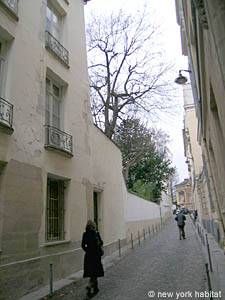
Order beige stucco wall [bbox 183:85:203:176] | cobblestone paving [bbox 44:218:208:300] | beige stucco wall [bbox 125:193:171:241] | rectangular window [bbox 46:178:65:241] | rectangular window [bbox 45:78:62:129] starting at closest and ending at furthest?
1. cobblestone paving [bbox 44:218:208:300]
2. rectangular window [bbox 46:178:65:241]
3. rectangular window [bbox 45:78:62:129]
4. beige stucco wall [bbox 125:193:171:241]
5. beige stucco wall [bbox 183:85:203:176]

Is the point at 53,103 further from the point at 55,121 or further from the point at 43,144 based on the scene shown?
the point at 43,144

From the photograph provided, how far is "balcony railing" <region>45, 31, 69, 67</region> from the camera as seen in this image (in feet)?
35.6

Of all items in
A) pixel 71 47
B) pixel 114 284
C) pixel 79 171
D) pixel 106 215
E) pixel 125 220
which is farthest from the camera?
pixel 125 220

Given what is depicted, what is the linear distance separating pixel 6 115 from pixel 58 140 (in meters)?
2.59

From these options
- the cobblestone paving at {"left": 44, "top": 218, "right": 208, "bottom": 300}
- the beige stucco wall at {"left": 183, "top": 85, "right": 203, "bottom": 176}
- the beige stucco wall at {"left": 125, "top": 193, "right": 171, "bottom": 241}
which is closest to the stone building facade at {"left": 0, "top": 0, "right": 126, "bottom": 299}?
the cobblestone paving at {"left": 44, "top": 218, "right": 208, "bottom": 300}

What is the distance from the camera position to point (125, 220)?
778 inches

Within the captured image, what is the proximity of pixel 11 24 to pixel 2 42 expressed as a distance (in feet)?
1.76

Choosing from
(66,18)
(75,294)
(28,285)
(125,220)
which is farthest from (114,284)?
(125,220)

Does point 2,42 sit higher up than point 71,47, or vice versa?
point 71,47

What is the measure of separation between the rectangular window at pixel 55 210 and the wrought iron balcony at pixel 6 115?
2.57 metres

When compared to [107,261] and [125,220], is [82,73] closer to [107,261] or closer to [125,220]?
[107,261]

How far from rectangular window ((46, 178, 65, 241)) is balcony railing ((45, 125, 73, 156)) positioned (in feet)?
3.33

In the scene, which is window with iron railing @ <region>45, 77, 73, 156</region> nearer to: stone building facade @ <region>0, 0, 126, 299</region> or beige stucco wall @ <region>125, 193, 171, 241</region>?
stone building facade @ <region>0, 0, 126, 299</region>

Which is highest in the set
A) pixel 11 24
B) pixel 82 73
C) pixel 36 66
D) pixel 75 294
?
pixel 82 73
